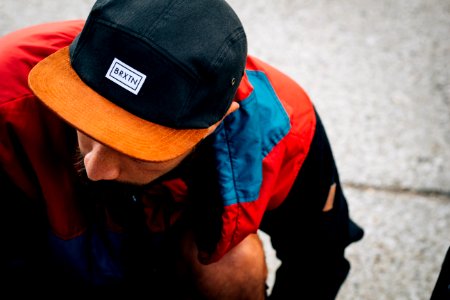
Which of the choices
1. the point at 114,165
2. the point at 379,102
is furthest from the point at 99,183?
the point at 379,102

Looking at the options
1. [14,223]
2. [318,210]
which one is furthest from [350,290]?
[14,223]

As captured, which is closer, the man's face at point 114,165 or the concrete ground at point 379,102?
the man's face at point 114,165

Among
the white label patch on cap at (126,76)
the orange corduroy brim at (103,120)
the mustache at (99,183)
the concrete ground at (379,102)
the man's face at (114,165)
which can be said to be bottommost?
the concrete ground at (379,102)

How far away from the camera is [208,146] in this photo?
109 centimetres

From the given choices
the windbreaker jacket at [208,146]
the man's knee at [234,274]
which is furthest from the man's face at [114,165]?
the man's knee at [234,274]

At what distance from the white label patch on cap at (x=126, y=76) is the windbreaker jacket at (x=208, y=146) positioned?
26cm

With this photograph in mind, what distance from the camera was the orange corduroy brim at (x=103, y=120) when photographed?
0.82 meters

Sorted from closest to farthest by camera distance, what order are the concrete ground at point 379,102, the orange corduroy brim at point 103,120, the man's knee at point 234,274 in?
the orange corduroy brim at point 103,120 < the man's knee at point 234,274 < the concrete ground at point 379,102

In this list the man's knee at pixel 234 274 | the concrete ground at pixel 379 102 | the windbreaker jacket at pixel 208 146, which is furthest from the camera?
the concrete ground at pixel 379 102

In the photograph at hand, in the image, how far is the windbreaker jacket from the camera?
3.36ft

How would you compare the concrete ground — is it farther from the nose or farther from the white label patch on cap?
the white label patch on cap

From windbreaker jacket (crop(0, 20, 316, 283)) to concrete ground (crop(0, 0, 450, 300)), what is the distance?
68cm

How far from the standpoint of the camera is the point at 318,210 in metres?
1.26

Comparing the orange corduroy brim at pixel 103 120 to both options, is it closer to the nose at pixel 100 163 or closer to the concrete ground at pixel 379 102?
the nose at pixel 100 163
